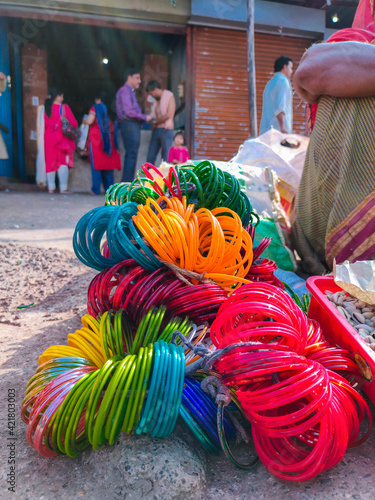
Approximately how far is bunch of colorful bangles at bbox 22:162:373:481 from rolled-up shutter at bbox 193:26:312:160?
710 centimetres

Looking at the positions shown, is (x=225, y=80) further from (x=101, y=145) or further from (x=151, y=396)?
(x=151, y=396)

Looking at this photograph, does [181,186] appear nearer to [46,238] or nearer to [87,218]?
[87,218]

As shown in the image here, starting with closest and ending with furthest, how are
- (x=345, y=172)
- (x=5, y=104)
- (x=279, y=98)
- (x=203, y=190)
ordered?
(x=203, y=190), (x=345, y=172), (x=279, y=98), (x=5, y=104)

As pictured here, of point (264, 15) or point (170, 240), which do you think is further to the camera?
point (264, 15)

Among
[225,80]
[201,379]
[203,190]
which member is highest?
[225,80]

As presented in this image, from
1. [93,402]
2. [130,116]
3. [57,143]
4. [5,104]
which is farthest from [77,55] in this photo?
[93,402]

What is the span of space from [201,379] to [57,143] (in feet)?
22.4

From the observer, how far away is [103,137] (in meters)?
7.15

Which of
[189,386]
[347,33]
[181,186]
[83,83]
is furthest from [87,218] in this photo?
[83,83]

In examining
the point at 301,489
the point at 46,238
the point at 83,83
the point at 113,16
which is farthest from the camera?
the point at 83,83

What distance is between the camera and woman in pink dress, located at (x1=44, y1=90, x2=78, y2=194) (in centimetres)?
714

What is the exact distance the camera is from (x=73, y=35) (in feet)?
35.5

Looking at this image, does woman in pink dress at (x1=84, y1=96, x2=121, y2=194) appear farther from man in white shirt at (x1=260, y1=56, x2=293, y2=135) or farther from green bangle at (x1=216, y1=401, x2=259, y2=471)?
green bangle at (x1=216, y1=401, x2=259, y2=471)

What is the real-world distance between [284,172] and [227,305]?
2.24 meters
